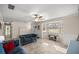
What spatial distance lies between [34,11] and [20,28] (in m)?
0.36

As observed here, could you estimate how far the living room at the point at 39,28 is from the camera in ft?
6.07

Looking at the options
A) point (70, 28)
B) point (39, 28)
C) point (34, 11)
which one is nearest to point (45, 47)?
point (39, 28)

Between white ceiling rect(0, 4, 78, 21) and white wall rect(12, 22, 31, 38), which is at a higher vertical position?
white ceiling rect(0, 4, 78, 21)

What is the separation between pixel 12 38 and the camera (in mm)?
1870

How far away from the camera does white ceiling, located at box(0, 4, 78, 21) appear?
6.05ft

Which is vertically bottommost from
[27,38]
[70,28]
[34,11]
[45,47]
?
[45,47]

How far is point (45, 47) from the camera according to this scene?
74.4 inches

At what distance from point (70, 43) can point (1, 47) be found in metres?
1.11

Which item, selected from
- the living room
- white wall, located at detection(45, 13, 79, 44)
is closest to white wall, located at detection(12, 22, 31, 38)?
the living room

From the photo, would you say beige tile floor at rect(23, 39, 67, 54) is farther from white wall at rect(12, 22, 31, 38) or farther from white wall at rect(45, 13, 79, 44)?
white wall at rect(12, 22, 31, 38)

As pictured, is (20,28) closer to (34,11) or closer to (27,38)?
(27,38)
